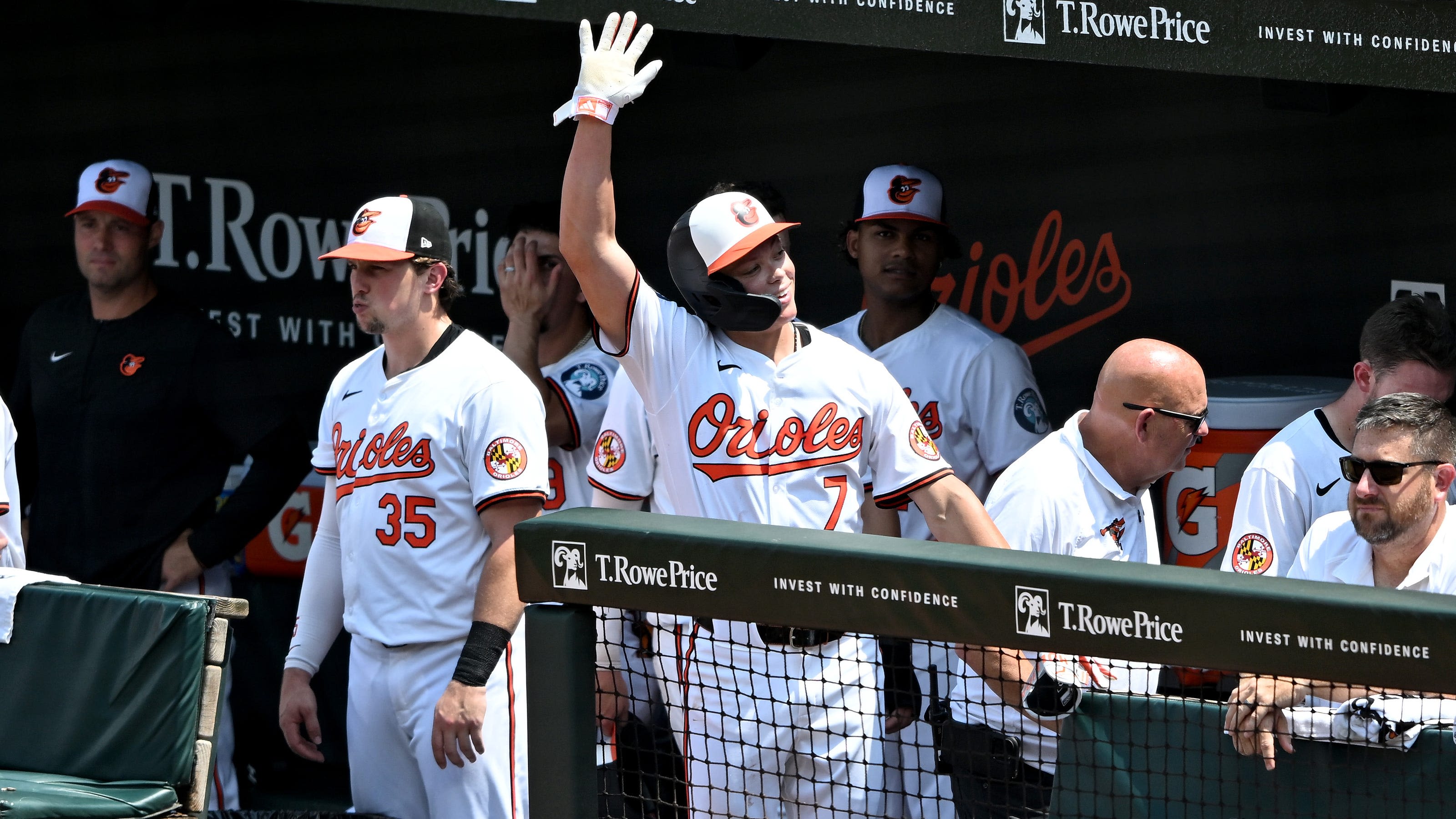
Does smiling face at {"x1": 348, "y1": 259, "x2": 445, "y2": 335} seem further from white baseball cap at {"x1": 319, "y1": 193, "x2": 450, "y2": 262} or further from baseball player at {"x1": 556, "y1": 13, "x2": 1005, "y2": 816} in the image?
baseball player at {"x1": 556, "y1": 13, "x2": 1005, "y2": 816}

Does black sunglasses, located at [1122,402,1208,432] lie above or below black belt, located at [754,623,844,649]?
above

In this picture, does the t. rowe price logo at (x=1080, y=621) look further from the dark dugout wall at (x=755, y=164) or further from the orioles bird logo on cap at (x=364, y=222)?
the dark dugout wall at (x=755, y=164)

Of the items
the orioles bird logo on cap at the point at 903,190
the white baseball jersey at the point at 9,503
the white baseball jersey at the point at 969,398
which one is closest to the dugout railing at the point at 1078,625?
the white baseball jersey at the point at 969,398

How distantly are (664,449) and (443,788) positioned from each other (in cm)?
82

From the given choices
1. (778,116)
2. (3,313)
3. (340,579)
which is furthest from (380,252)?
(3,313)

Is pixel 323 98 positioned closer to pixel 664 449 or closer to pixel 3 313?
pixel 3 313

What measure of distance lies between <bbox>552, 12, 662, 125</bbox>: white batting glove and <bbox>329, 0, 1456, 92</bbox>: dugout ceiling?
1.19ft

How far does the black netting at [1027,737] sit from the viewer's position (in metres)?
2.09

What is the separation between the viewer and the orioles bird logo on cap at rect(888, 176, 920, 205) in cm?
382

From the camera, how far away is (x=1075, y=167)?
13.6ft

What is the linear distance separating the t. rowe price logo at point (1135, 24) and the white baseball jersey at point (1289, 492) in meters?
0.76

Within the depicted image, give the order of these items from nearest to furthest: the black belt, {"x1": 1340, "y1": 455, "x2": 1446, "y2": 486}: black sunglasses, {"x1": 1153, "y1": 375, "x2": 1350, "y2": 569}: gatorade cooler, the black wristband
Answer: the black belt → {"x1": 1340, "y1": 455, "x2": 1446, "y2": 486}: black sunglasses → the black wristband → {"x1": 1153, "y1": 375, "x2": 1350, "y2": 569}: gatorade cooler

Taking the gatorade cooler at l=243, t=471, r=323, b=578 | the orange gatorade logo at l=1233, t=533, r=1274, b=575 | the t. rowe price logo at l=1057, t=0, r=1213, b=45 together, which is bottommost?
the orange gatorade logo at l=1233, t=533, r=1274, b=575

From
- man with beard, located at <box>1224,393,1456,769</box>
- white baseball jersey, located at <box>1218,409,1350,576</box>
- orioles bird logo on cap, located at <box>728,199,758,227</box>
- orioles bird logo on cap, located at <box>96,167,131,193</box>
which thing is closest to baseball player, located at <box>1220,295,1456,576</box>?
white baseball jersey, located at <box>1218,409,1350,576</box>
